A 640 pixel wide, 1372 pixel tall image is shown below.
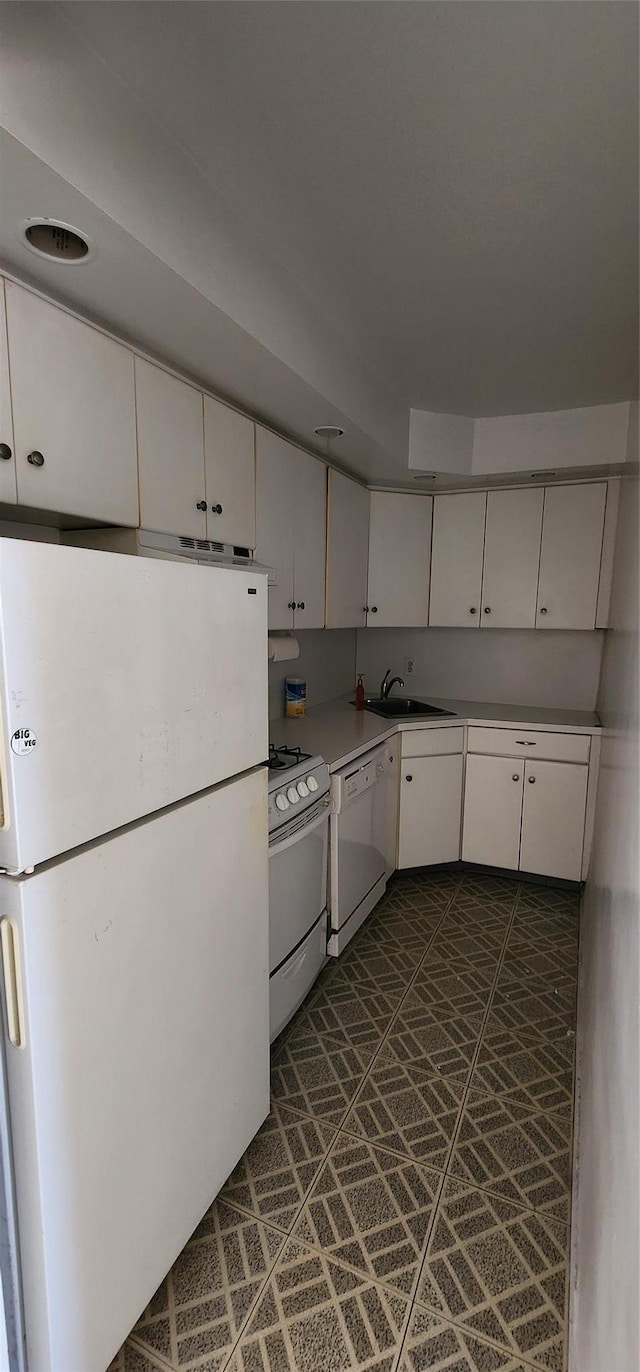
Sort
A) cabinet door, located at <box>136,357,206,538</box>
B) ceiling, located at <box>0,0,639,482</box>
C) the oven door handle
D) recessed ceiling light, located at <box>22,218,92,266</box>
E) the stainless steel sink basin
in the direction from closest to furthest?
1. ceiling, located at <box>0,0,639,482</box>
2. recessed ceiling light, located at <box>22,218,92,266</box>
3. cabinet door, located at <box>136,357,206,538</box>
4. the oven door handle
5. the stainless steel sink basin

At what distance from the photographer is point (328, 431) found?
2498 mm

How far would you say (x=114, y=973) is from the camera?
105 centimetres

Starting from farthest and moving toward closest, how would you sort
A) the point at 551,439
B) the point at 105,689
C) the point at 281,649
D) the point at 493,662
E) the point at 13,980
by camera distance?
the point at 493,662, the point at 551,439, the point at 281,649, the point at 105,689, the point at 13,980

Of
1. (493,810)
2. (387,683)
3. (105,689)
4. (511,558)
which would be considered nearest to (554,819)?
(493,810)

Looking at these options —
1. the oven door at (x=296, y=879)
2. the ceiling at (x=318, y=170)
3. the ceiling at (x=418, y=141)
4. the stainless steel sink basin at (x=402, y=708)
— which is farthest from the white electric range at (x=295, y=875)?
the ceiling at (x=418, y=141)

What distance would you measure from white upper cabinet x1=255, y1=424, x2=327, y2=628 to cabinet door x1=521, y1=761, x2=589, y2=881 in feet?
4.76

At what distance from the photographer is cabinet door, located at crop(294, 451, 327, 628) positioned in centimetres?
266

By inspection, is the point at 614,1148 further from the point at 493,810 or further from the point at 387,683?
the point at 387,683

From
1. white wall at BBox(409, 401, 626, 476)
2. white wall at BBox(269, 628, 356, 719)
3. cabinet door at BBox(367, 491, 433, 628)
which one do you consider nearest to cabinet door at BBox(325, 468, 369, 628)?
cabinet door at BBox(367, 491, 433, 628)

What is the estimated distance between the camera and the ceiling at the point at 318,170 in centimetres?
106

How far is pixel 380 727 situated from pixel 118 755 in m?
2.10

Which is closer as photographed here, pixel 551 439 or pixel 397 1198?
pixel 397 1198

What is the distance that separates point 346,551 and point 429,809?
148 centimetres

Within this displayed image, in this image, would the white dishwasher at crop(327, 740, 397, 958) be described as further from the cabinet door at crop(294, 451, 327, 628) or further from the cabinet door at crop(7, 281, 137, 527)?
the cabinet door at crop(7, 281, 137, 527)
